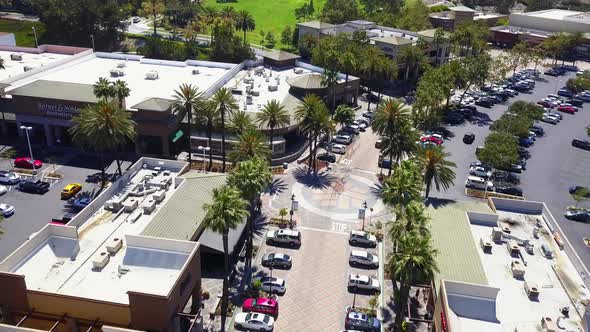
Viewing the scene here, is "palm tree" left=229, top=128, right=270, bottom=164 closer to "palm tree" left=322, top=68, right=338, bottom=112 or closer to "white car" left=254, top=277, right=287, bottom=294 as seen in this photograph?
"white car" left=254, top=277, right=287, bottom=294

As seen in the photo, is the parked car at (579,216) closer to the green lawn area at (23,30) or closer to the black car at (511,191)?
the black car at (511,191)

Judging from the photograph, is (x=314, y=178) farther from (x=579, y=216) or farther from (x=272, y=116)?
(x=579, y=216)

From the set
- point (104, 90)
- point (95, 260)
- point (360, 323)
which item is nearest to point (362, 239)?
point (360, 323)

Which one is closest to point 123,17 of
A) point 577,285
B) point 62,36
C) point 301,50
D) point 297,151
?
point 62,36

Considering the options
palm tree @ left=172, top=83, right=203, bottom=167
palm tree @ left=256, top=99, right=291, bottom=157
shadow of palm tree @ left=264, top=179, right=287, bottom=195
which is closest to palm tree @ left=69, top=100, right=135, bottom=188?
palm tree @ left=172, top=83, right=203, bottom=167

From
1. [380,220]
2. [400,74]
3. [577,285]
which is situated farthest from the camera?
[400,74]

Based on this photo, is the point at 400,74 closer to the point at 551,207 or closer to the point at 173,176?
the point at 551,207

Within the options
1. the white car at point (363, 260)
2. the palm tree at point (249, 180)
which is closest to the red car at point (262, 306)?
the palm tree at point (249, 180)
